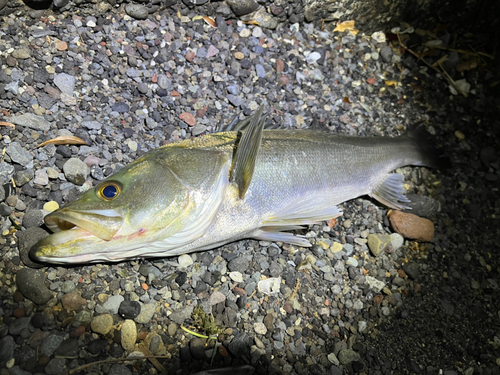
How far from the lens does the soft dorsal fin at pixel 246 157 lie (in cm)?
239

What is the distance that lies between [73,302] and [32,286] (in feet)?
0.86

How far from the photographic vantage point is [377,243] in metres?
2.96

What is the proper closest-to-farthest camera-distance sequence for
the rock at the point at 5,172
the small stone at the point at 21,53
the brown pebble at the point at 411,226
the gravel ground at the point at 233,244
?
the gravel ground at the point at 233,244 < the rock at the point at 5,172 < the small stone at the point at 21,53 < the brown pebble at the point at 411,226

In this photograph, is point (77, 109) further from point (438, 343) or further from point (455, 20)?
point (455, 20)

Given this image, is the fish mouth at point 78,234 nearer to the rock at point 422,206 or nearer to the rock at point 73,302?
the rock at point 73,302

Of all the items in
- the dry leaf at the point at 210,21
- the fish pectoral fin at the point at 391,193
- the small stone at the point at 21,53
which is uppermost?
the dry leaf at the point at 210,21

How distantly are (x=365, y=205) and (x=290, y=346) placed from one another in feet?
4.29

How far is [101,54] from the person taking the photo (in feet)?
9.87

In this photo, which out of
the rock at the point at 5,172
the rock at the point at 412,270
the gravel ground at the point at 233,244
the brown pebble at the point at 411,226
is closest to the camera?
the gravel ground at the point at 233,244

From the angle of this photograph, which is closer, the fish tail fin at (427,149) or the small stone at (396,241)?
the small stone at (396,241)

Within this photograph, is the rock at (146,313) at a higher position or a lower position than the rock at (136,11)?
lower

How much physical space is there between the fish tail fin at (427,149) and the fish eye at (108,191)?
2.54 meters

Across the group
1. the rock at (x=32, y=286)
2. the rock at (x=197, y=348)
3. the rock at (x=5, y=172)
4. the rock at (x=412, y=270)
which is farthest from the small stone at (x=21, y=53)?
the rock at (x=412, y=270)

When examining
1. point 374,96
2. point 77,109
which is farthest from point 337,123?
point 77,109
